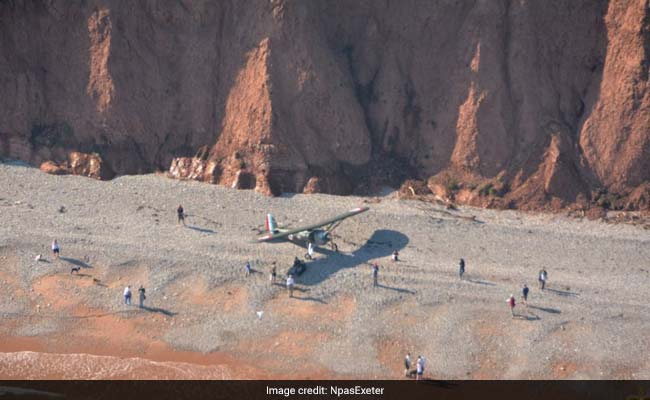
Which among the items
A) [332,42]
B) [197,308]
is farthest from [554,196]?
[197,308]

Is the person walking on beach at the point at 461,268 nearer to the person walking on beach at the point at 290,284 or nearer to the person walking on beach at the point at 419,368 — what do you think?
the person walking on beach at the point at 419,368

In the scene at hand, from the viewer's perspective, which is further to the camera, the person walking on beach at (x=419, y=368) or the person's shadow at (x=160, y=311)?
the person's shadow at (x=160, y=311)

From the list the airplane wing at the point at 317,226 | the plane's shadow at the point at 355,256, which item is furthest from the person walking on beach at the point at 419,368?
the airplane wing at the point at 317,226

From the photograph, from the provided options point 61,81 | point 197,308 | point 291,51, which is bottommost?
point 197,308

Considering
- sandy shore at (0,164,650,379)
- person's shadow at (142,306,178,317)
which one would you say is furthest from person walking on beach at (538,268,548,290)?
person's shadow at (142,306,178,317)
